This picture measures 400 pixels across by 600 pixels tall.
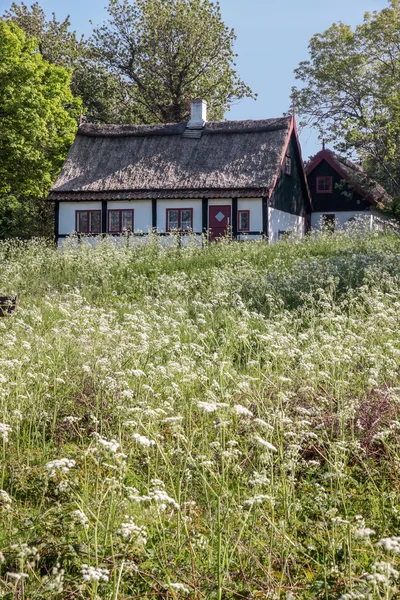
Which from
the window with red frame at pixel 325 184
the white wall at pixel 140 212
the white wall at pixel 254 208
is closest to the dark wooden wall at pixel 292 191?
the white wall at pixel 254 208

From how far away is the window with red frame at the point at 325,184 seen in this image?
122 ft

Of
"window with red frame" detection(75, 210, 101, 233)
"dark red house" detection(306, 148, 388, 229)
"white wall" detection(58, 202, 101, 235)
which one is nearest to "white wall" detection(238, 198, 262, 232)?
"window with red frame" detection(75, 210, 101, 233)

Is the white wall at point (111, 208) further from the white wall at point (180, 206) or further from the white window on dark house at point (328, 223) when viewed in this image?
the white window on dark house at point (328, 223)

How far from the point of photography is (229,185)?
27469 mm

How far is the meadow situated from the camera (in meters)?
3.09

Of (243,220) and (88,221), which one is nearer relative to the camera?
(243,220)

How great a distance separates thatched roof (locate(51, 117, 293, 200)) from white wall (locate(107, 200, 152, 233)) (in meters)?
0.47

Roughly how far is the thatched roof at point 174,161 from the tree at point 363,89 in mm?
3370

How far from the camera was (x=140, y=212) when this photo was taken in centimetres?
2869

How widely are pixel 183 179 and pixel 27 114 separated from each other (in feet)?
22.3

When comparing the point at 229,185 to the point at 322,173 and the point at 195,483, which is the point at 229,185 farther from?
the point at 195,483

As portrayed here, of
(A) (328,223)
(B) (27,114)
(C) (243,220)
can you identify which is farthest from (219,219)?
(B) (27,114)

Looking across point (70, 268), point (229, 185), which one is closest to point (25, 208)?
point (229, 185)

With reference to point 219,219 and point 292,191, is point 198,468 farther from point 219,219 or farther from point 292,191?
point 292,191
